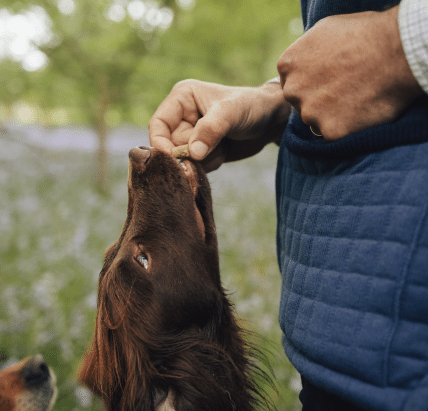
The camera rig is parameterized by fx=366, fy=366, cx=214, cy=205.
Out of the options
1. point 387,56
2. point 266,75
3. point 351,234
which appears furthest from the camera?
point 266,75

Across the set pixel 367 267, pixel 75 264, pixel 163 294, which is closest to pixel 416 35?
pixel 367 267

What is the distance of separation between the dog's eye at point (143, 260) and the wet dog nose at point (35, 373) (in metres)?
1.35

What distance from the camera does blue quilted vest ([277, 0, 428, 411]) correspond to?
944mm

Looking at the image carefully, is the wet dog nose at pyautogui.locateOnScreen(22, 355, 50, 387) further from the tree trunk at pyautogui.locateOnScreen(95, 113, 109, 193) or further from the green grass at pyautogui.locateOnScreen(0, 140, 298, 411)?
the tree trunk at pyautogui.locateOnScreen(95, 113, 109, 193)

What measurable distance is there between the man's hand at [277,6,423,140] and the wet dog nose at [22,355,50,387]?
2587 mm

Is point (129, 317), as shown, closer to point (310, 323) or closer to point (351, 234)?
point (310, 323)

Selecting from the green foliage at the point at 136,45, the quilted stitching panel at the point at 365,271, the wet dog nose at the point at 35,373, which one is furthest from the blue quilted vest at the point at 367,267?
the green foliage at the point at 136,45

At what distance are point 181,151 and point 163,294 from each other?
769 mm

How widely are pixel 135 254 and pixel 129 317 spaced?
0.34 meters

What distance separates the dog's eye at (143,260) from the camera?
2017 mm

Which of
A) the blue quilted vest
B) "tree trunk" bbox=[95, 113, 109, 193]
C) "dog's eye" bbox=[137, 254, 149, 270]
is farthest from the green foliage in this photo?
the blue quilted vest

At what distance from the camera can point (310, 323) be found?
47.1 inches

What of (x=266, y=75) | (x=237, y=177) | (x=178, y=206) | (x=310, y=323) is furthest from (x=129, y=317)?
(x=266, y=75)

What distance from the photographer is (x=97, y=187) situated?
10.6 m
